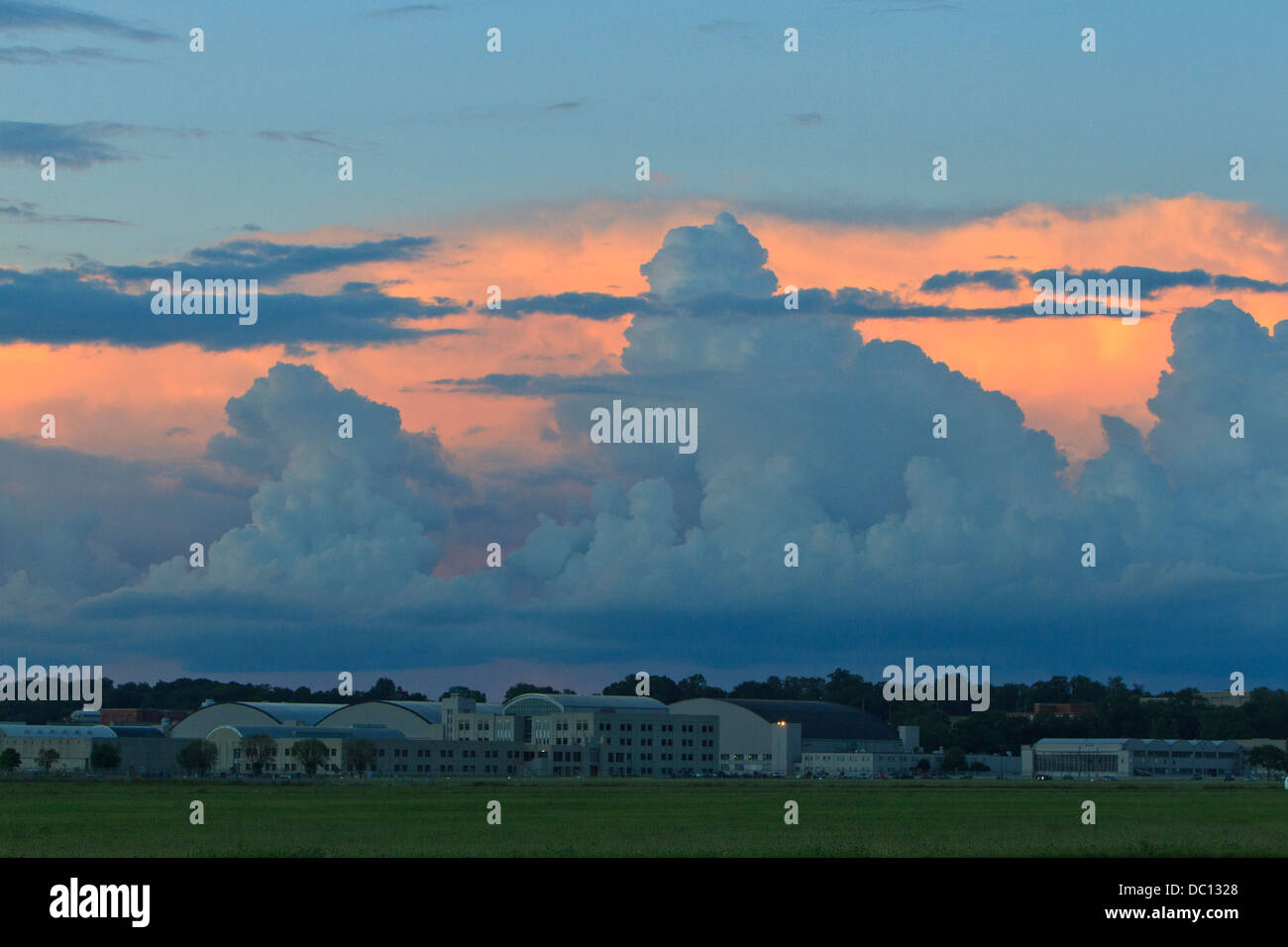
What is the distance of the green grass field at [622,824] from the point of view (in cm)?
6344

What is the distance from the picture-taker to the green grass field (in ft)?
208

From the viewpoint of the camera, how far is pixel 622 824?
8619 centimetres
